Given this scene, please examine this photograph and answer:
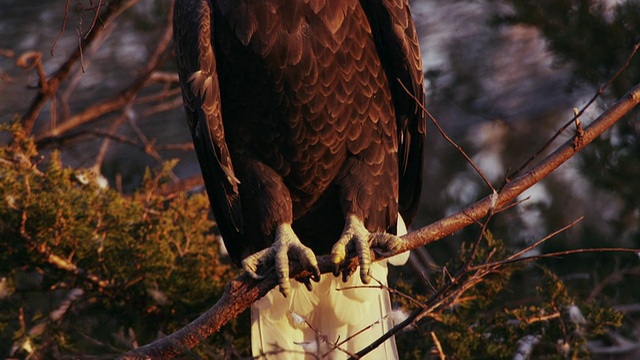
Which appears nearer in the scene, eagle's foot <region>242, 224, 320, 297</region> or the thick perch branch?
the thick perch branch

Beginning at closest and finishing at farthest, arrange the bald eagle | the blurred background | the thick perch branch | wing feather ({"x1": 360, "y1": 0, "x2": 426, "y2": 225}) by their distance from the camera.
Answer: the thick perch branch
the bald eagle
wing feather ({"x1": 360, "y1": 0, "x2": 426, "y2": 225})
the blurred background

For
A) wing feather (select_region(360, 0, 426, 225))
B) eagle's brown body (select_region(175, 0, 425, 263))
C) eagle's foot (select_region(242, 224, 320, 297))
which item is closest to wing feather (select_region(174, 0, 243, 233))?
eagle's brown body (select_region(175, 0, 425, 263))

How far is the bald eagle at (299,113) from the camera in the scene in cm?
362

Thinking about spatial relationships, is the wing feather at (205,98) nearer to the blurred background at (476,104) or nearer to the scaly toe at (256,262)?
the scaly toe at (256,262)

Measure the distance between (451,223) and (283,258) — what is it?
2.50ft

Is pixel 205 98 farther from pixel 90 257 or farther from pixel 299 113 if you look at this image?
pixel 90 257

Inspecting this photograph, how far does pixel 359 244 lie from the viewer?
12.0ft

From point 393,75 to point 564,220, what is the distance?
9.05 feet

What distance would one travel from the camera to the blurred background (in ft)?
15.9

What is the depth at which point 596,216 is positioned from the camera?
22.3ft

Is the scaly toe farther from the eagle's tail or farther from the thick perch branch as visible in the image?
the eagle's tail

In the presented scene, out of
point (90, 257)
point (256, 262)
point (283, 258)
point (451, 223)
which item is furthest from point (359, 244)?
point (90, 257)

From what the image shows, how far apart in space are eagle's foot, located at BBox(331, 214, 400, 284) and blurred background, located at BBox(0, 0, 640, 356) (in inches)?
37.0

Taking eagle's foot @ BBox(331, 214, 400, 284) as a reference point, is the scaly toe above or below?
above
